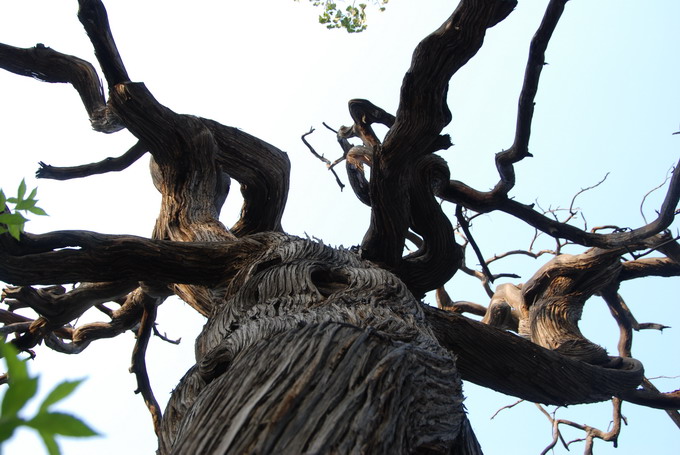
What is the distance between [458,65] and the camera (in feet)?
11.4

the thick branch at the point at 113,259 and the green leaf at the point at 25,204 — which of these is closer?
the green leaf at the point at 25,204

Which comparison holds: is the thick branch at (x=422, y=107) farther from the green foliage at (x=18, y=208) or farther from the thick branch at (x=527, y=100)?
the green foliage at (x=18, y=208)

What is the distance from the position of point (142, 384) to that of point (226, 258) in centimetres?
297

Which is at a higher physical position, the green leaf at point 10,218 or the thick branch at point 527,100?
the thick branch at point 527,100

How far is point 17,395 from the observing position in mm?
465

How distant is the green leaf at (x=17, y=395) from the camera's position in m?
0.46

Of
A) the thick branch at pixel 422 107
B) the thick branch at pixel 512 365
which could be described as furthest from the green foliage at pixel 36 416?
the thick branch at pixel 422 107

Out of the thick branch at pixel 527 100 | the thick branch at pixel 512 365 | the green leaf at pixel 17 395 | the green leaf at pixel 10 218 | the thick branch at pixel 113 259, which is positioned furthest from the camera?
→ the thick branch at pixel 527 100

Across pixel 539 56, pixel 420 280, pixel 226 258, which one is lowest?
pixel 226 258

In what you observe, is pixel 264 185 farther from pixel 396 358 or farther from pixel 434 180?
pixel 396 358

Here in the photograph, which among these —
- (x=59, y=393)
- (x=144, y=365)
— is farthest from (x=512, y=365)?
(x=144, y=365)

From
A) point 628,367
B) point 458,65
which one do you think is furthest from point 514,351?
point 458,65

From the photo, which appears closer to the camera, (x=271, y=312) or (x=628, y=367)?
(x=271, y=312)

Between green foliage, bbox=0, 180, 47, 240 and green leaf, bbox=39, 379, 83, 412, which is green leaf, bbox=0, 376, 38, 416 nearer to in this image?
green leaf, bbox=39, 379, 83, 412
